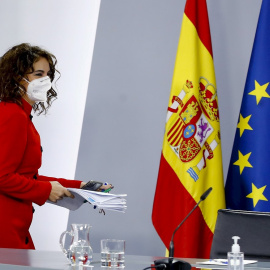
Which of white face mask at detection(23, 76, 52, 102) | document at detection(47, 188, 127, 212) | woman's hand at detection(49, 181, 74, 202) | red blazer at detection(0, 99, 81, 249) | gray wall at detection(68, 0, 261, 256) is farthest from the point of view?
gray wall at detection(68, 0, 261, 256)

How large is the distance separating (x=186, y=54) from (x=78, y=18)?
1.07 meters

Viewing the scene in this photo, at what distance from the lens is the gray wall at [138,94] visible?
3.95 meters

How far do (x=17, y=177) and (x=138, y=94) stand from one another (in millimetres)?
1377

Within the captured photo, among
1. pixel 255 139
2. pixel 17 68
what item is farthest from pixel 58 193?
pixel 255 139

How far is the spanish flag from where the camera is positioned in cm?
356

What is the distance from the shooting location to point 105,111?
423cm

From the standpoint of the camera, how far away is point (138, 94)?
416 centimetres

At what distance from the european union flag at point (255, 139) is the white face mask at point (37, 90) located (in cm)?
114

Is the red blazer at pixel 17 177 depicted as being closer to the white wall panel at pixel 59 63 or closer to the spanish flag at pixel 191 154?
the spanish flag at pixel 191 154

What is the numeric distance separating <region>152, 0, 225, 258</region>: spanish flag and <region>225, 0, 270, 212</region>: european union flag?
93mm

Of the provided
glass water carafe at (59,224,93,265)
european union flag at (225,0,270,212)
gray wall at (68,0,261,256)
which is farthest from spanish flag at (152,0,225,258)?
glass water carafe at (59,224,93,265)

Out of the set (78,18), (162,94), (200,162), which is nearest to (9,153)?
(200,162)

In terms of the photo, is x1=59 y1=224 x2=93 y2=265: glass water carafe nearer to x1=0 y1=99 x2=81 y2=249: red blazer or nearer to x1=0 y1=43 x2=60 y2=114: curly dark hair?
x1=0 y1=99 x2=81 y2=249: red blazer

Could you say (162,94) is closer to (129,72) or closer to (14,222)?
(129,72)
